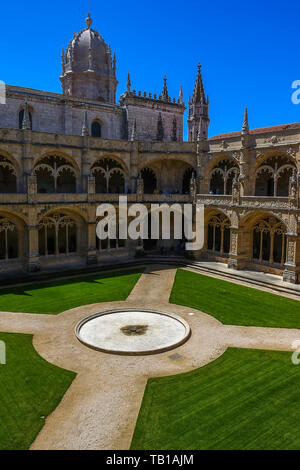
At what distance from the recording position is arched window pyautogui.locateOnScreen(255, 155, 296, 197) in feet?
94.4

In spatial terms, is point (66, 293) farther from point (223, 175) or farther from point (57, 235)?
point (223, 175)

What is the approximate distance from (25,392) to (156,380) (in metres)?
4.93

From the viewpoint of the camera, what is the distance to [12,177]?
105 feet

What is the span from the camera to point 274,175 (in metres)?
28.9

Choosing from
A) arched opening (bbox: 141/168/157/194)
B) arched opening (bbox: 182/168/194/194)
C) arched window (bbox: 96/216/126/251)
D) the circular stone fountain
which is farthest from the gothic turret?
the circular stone fountain

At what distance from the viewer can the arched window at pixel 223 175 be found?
32812 mm

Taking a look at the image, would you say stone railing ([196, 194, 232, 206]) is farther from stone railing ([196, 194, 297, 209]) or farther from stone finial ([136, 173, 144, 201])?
stone finial ([136, 173, 144, 201])

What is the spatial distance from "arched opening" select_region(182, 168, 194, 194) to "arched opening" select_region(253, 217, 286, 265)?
1009 centimetres

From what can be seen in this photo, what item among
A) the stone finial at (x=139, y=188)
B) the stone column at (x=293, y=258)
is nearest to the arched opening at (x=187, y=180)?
the stone finial at (x=139, y=188)

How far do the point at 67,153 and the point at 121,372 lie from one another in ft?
72.3

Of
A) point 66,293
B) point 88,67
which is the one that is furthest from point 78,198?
point 88,67

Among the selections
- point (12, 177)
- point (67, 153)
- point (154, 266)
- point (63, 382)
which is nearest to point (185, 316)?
point (63, 382)

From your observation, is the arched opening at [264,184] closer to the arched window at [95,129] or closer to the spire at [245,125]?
the spire at [245,125]

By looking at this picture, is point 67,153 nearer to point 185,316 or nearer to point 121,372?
point 185,316
